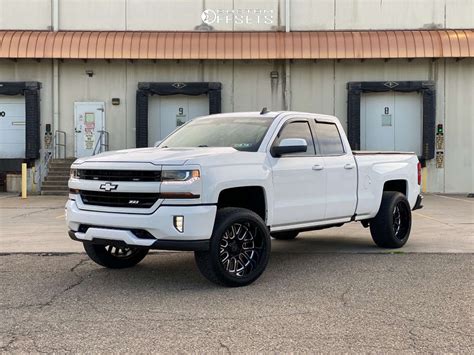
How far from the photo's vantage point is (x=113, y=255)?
659 centimetres

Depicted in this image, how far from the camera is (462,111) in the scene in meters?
20.2

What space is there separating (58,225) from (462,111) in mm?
15882

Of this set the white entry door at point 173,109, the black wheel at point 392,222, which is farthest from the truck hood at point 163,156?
the white entry door at point 173,109

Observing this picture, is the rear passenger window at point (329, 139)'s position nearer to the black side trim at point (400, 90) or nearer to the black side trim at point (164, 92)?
the black side trim at point (400, 90)

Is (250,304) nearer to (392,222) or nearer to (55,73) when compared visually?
(392,222)

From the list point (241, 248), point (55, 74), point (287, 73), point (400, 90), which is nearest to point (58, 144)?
point (55, 74)

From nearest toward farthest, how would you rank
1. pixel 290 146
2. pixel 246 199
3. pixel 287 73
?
pixel 290 146, pixel 246 199, pixel 287 73

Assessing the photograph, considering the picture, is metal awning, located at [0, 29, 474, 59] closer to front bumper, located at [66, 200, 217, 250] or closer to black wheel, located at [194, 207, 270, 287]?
black wheel, located at [194, 207, 270, 287]

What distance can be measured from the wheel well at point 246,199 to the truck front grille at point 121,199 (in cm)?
88

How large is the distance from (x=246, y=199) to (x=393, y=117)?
15714 millimetres

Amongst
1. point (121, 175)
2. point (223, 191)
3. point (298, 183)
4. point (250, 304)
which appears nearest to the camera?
point (250, 304)

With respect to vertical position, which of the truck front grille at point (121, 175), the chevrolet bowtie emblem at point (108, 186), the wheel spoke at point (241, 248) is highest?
the truck front grille at point (121, 175)

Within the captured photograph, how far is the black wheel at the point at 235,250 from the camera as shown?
539cm

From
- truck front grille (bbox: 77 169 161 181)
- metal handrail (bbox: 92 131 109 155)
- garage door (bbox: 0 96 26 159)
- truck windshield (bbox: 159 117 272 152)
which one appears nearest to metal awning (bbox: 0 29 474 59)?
garage door (bbox: 0 96 26 159)
